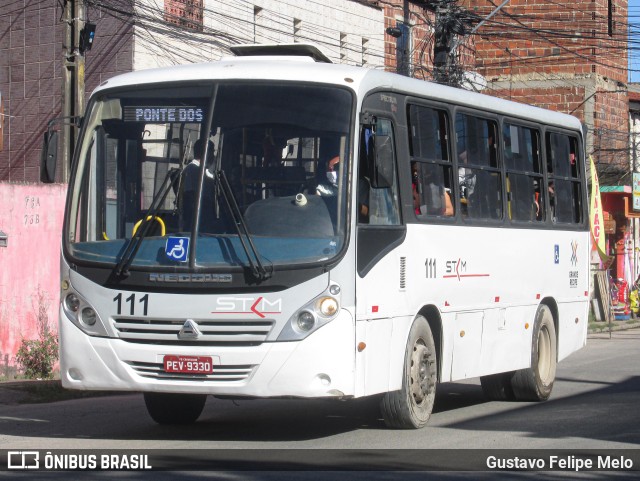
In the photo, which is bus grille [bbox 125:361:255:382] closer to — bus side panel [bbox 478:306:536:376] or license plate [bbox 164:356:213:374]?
license plate [bbox 164:356:213:374]

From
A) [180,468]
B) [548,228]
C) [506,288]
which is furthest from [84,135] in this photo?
[548,228]

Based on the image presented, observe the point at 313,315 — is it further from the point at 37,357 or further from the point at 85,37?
the point at 85,37

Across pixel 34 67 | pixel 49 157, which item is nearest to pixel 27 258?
pixel 49 157

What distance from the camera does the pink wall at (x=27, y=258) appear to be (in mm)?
16094

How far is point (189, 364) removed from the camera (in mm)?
9219

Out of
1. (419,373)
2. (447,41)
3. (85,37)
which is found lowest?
(419,373)

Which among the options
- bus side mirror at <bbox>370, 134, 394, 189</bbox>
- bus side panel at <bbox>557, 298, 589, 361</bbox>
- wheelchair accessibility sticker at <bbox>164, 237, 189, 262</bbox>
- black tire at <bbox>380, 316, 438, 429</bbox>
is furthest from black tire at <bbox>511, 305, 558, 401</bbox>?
wheelchair accessibility sticker at <bbox>164, 237, 189, 262</bbox>

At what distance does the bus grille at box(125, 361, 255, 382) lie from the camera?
916cm

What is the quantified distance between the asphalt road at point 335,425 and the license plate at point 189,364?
70cm

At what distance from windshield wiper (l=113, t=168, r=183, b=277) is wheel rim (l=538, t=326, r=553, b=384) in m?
5.54

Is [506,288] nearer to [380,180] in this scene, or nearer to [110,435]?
[380,180]

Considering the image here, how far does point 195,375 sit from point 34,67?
51.2ft

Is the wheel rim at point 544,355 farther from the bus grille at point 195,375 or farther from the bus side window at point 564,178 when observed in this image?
the bus grille at point 195,375

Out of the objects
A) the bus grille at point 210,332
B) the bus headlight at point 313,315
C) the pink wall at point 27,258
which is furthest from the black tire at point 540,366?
the pink wall at point 27,258
